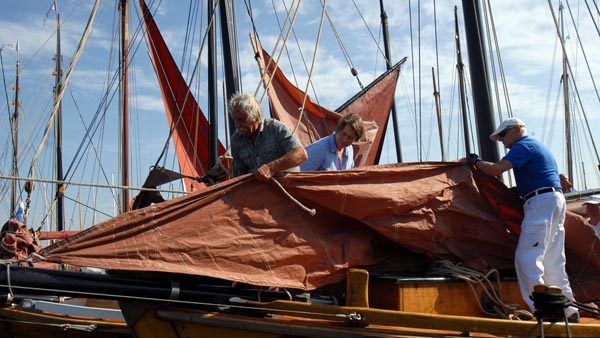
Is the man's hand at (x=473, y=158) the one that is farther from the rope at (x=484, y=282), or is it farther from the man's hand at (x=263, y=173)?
the man's hand at (x=263, y=173)

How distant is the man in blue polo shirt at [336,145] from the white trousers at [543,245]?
1.36m

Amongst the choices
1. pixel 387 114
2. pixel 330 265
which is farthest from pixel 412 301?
pixel 387 114

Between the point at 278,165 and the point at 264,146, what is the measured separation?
1.24ft

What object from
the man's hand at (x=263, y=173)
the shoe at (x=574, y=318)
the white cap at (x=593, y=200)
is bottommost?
the shoe at (x=574, y=318)

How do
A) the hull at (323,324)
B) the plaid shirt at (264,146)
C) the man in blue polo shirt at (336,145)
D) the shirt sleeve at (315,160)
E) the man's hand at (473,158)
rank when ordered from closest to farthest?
1. the hull at (323,324)
2. the plaid shirt at (264,146)
3. the man's hand at (473,158)
4. the man in blue polo shirt at (336,145)
5. the shirt sleeve at (315,160)

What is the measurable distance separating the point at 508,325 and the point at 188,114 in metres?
10.2

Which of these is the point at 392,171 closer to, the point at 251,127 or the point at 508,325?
the point at 251,127

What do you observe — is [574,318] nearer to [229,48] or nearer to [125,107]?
[229,48]

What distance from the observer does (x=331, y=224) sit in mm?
3631

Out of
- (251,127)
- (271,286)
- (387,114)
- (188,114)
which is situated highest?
(188,114)

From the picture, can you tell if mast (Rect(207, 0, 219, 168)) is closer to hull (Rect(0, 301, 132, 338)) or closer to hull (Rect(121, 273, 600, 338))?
hull (Rect(0, 301, 132, 338))

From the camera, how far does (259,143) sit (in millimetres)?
3811

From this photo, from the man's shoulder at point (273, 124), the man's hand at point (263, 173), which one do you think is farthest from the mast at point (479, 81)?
the man's hand at point (263, 173)

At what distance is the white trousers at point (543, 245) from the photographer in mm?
3547
